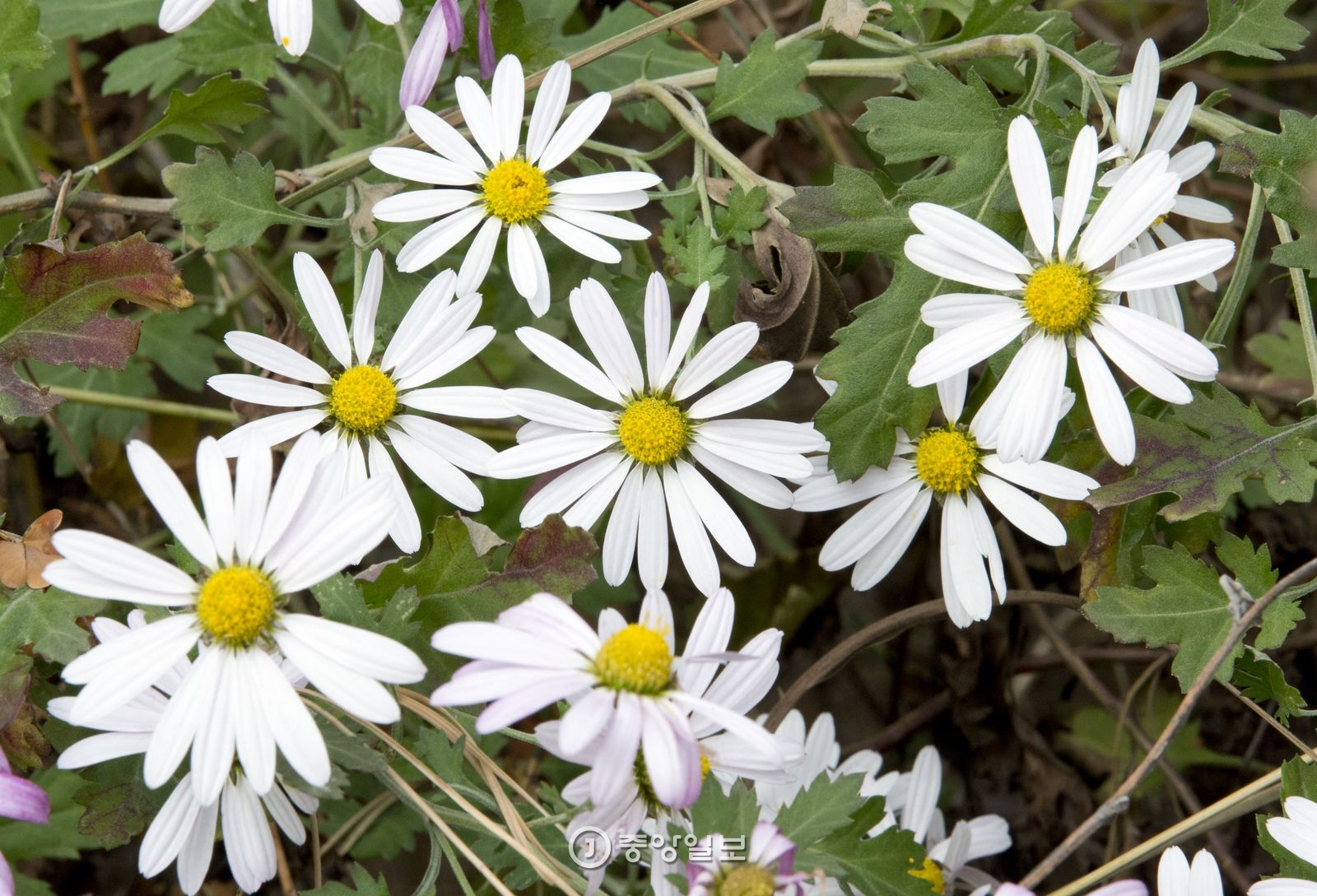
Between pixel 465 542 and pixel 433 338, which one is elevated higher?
pixel 433 338

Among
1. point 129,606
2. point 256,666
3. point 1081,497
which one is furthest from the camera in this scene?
point 129,606

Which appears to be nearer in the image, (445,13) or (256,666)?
(256,666)

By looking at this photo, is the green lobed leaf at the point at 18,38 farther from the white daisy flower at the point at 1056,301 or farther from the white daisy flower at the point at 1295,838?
the white daisy flower at the point at 1295,838

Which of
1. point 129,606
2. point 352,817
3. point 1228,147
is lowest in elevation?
point 352,817

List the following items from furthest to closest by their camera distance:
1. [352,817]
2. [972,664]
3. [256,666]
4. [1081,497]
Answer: [972,664], [352,817], [1081,497], [256,666]

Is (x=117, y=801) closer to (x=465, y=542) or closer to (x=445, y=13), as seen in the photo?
(x=465, y=542)

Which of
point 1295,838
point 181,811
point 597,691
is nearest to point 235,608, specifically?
point 181,811

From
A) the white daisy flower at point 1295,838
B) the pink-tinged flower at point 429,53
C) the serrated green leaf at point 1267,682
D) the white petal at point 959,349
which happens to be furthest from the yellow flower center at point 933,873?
the pink-tinged flower at point 429,53

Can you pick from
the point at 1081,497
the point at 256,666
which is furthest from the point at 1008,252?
the point at 256,666
